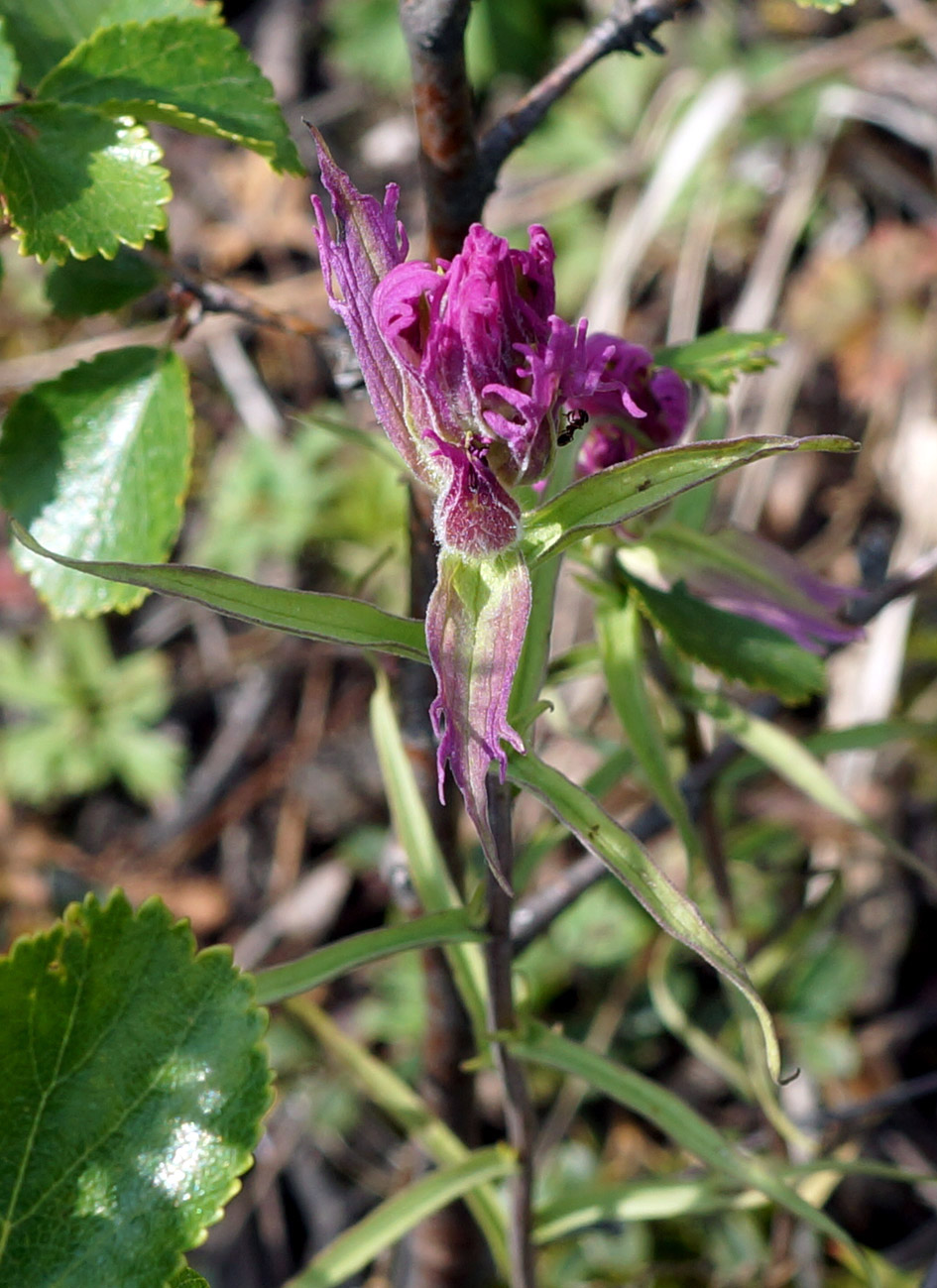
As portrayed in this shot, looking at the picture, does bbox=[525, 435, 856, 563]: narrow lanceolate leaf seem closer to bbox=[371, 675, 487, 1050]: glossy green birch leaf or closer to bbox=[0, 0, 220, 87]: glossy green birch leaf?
bbox=[371, 675, 487, 1050]: glossy green birch leaf

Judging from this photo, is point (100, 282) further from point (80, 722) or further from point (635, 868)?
point (80, 722)

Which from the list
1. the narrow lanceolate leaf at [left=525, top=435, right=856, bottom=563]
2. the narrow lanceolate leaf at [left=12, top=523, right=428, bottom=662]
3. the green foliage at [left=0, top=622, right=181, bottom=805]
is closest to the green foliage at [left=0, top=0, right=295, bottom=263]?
the narrow lanceolate leaf at [left=12, top=523, right=428, bottom=662]

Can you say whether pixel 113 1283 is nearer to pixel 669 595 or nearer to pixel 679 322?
pixel 669 595

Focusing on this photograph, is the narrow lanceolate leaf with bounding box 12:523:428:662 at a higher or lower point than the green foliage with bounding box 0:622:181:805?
higher

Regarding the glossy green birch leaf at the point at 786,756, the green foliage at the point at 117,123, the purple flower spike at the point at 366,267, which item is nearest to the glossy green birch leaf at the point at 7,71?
the green foliage at the point at 117,123

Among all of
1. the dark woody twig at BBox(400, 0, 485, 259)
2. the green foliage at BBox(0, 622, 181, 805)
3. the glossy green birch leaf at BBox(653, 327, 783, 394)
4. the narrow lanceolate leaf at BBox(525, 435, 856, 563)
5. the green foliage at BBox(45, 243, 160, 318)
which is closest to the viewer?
the narrow lanceolate leaf at BBox(525, 435, 856, 563)

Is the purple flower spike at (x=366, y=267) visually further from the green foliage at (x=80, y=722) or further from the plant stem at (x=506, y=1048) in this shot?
the green foliage at (x=80, y=722)

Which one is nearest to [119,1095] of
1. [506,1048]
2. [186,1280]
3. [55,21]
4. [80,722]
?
[186,1280]
